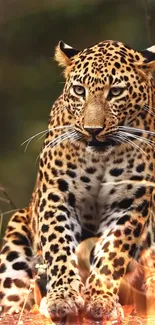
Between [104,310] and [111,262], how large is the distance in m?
0.37

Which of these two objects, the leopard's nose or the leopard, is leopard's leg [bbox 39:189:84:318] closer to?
the leopard

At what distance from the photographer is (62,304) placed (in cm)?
775

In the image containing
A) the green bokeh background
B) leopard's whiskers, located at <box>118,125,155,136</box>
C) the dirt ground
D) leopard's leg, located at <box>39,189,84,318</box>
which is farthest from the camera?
the green bokeh background

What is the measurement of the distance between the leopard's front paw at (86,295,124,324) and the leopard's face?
0.89m

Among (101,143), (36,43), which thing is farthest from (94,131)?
(36,43)

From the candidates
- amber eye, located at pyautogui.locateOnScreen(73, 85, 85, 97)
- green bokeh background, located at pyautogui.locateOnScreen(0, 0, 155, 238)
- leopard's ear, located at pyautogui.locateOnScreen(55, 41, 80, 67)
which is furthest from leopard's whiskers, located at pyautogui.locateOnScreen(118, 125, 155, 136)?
green bokeh background, located at pyautogui.locateOnScreen(0, 0, 155, 238)

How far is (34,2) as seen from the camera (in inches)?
675

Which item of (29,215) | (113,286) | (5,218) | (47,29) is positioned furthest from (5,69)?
(113,286)

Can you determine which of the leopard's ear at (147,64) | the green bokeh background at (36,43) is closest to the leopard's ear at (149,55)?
the leopard's ear at (147,64)

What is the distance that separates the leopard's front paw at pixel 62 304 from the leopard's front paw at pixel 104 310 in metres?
0.06

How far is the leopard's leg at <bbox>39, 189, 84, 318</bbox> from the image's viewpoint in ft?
25.5

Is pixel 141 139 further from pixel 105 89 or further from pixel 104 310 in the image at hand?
pixel 104 310

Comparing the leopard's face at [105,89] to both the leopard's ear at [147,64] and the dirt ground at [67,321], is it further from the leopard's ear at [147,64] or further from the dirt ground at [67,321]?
the dirt ground at [67,321]

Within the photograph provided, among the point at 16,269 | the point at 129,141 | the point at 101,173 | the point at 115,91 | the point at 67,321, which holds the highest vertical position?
the point at 115,91
